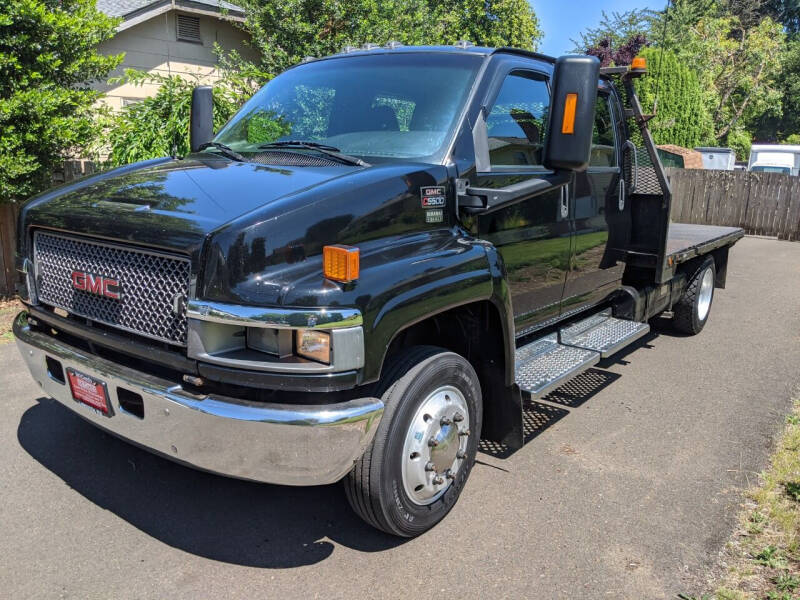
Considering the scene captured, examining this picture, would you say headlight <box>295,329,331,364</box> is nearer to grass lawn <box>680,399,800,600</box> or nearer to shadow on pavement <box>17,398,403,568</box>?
shadow on pavement <box>17,398,403,568</box>

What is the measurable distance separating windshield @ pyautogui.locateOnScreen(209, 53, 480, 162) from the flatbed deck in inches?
115

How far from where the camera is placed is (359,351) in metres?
2.73

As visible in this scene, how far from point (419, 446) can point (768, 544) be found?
1.84 metres

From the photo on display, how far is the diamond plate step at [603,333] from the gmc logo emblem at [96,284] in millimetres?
3040

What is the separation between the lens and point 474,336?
3779 millimetres

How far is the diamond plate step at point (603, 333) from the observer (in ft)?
15.8

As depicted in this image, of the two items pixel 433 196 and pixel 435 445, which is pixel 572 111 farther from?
pixel 435 445

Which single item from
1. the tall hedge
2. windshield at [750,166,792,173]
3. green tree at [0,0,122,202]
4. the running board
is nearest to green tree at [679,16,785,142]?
the tall hedge

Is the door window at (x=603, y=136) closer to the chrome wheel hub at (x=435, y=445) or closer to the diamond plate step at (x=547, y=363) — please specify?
the diamond plate step at (x=547, y=363)

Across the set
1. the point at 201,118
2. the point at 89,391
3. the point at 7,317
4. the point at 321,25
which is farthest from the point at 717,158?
the point at 89,391

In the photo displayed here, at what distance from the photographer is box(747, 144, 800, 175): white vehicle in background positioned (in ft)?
77.0

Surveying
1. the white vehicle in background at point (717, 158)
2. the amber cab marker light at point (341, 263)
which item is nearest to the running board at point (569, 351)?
the amber cab marker light at point (341, 263)

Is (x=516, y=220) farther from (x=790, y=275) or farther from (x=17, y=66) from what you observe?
(x=790, y=275)

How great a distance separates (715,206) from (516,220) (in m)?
15.6
